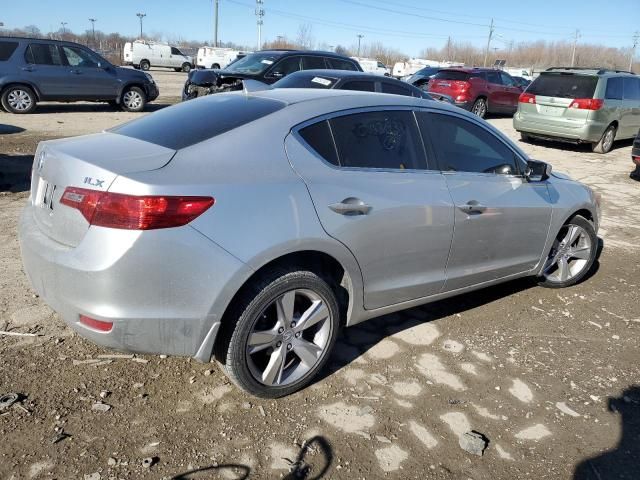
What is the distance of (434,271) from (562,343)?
1.18m

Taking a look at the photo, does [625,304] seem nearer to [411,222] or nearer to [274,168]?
[411,222]

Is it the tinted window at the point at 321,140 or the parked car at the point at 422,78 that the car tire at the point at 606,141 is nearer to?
the parked car at the point at 422,78

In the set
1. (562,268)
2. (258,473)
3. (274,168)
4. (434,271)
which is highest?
(274,168)

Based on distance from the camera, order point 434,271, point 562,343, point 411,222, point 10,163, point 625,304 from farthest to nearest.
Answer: point 10,163, point 625,304, point 562,343, point 434,271, point 411,222

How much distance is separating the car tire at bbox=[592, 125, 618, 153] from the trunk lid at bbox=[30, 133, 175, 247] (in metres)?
12.5

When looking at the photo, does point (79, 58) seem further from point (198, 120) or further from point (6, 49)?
point (198, 120)

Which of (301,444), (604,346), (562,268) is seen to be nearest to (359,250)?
(301,444)

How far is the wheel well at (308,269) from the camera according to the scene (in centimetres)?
273

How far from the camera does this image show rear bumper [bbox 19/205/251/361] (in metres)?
2.43

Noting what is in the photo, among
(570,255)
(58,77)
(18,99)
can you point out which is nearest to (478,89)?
(58,77)

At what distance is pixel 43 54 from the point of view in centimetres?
1348

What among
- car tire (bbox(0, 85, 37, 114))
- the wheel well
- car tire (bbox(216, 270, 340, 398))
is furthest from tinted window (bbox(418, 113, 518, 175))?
car tire (bbox(0, 85, 37, 114))

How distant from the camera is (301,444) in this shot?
2.71 m

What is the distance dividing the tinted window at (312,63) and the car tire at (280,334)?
9407 millimetres
